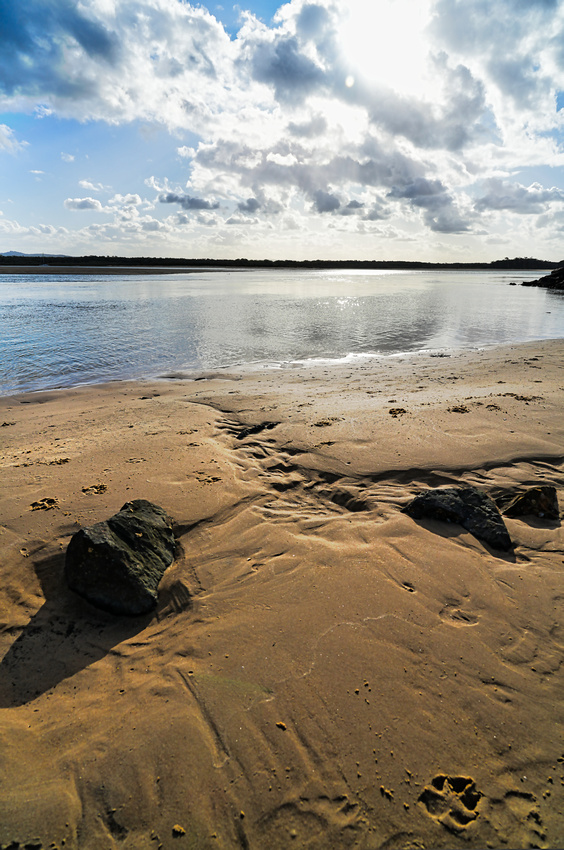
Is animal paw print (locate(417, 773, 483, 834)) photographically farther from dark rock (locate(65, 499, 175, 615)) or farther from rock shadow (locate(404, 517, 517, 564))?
dark rock (locate(65, 499, 175, 615))

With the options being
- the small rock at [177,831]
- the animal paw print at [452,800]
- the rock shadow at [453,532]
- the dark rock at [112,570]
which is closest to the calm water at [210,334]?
the dark rock at [112,570]

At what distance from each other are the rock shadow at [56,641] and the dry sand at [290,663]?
0.04 ft

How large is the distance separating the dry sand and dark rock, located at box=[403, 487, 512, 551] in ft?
0.42

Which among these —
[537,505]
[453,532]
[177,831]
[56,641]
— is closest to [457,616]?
[453,532]

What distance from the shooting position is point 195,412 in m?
7.41

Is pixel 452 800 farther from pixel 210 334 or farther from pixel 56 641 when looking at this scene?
pixel 210 334

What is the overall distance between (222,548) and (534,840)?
276 cm

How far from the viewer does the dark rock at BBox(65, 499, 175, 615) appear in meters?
3.05

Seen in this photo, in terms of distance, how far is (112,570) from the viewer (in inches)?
120

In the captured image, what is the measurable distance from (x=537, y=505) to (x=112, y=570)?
13.9ft

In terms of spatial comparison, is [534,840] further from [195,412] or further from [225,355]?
[225,355]

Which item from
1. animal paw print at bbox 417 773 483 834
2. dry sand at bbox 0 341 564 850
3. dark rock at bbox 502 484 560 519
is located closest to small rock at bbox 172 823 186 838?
dry sand at bbox 0 341 564 850

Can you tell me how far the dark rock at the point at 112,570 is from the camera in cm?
305

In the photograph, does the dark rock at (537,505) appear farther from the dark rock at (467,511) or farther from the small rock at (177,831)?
the small rock at (177,831)
